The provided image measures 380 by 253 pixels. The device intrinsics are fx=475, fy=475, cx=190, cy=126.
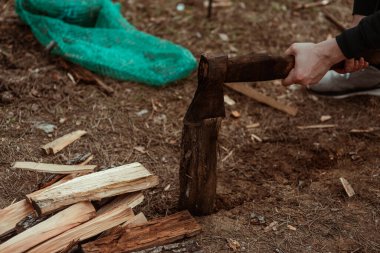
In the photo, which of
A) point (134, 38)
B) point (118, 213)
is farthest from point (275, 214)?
point (134, 38)

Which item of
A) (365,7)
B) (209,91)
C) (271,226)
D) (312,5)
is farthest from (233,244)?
(312,5)

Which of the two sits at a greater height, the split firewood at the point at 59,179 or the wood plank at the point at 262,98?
the split firewood at the point at 59,179

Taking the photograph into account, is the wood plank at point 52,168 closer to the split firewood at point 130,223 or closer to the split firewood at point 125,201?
the split firewood at point 125,201

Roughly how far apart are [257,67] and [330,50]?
507mm

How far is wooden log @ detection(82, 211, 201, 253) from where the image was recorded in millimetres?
2645

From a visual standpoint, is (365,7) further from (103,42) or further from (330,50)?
(103,42)

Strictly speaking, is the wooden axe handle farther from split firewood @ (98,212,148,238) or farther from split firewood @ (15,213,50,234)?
split firewood @ (15,213,50,234)

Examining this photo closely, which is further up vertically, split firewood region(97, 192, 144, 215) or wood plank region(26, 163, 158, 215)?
wood plank region(26, 163, 158, 215)

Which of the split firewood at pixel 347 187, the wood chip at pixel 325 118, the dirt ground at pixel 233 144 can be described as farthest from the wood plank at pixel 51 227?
the wood chip at pixel 325 118

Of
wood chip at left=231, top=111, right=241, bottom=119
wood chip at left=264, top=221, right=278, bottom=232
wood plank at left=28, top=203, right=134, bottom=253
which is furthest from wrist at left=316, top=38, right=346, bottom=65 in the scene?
wood plank at left=28, top=203, right=134, bottom=253

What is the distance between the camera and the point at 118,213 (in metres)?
2.72

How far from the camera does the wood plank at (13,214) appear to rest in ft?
8.67

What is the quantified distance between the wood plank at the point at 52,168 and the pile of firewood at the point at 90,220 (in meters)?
0.12

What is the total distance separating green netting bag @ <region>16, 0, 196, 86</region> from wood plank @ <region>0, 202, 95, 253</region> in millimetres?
1956
